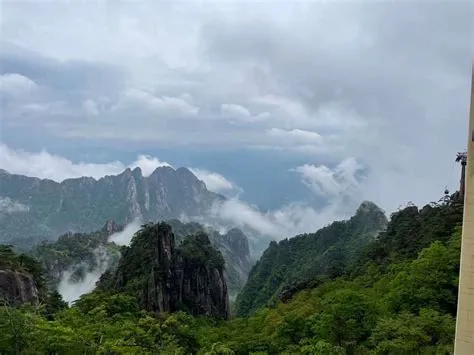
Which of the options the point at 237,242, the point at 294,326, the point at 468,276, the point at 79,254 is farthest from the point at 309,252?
the point at 468,276

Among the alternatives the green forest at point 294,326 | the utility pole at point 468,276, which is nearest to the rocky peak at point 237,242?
the green forest at point 294,326

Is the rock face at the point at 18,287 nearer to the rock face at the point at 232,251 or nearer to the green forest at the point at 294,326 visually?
the green forest at the point at 294,326

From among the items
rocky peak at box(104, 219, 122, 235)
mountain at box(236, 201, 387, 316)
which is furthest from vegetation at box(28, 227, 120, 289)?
mountain at box(236, 201, 387, 316)

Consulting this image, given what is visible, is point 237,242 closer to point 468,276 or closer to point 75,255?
point 75,255

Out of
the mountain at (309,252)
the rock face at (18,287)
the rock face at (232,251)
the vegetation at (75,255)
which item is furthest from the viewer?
the rock face at (232,251)

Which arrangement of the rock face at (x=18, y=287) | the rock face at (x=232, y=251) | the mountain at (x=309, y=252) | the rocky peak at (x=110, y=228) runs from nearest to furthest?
the rock face at (x=18, y=287)
the mountain at (x=309, y=252)
the rocky peak at (x=110, y=228)
the rock face at (x=232, y=251)

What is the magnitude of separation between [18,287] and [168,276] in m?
21.6

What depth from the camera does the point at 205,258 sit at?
59.1 metres

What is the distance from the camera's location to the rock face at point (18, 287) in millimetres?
29328

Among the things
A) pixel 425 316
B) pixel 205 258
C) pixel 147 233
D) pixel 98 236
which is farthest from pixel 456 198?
pixel 98 236

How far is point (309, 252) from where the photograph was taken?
101 m

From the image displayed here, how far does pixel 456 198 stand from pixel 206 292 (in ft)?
92.7

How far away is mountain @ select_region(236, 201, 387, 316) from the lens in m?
86.9

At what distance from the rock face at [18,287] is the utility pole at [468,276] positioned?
86.0 ft
